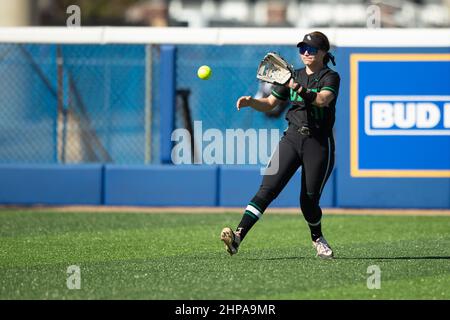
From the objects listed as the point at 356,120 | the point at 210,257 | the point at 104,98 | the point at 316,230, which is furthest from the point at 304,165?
the point at 104,98

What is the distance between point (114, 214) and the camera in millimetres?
13484

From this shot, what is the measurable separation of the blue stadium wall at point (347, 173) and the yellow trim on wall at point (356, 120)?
0.04 feet

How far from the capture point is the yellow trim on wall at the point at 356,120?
14.2 metres

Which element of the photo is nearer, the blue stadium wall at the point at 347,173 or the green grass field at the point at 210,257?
the green grass field at the point at 210,257

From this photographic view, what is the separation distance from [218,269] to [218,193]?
19.2ft

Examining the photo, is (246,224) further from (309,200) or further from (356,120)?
(356,120)

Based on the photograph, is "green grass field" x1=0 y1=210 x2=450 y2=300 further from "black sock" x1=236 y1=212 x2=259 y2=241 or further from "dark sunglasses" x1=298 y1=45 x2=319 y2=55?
"dark sunglasses" x1=298 y1=45 x2=319 y2=55

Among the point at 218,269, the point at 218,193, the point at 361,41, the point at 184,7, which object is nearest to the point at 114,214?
the point at 218,193

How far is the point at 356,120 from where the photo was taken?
1429 centimetres

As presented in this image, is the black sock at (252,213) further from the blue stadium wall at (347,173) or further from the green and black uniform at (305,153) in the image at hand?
the blue stadium wall at (347,173)

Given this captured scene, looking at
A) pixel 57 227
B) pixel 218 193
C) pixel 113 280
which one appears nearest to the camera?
pixel 113 280

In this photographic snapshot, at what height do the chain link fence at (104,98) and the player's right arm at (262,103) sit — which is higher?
the chain link fence at (104,98)

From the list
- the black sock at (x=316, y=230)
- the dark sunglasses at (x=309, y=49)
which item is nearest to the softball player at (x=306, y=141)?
the dark sunglasses at (x=309, y=49)
